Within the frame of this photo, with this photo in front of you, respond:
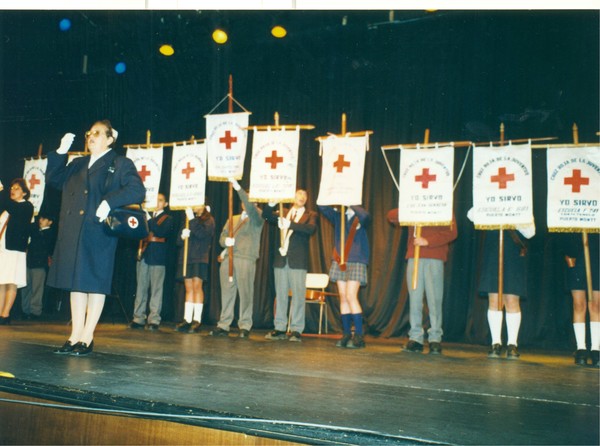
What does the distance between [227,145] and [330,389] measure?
12.8 ft

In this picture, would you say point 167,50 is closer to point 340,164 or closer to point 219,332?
point 340,164

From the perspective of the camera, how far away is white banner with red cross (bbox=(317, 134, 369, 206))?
5723 mm

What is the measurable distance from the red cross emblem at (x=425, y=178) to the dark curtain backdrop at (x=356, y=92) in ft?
2.70

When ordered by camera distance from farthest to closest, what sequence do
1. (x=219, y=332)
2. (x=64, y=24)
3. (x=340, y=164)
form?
(x=64, y=24), (x=219, y=332), (x=340, y=164)

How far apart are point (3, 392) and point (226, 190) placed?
18.9 ft

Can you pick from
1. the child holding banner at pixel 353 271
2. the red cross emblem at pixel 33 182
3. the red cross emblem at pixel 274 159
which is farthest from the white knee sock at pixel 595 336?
the red cross emblem at pixel 33 182

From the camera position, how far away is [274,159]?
6105 millimetres

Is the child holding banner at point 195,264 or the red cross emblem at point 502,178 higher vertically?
the red cross emblem at point 502,178

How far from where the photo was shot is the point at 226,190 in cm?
839

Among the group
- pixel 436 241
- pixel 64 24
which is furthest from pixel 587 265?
pixel 64 24

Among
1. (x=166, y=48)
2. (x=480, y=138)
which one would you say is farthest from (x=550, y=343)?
(x=166, y=48)

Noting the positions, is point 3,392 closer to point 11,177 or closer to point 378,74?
point 378,74

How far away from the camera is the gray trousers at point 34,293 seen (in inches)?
312

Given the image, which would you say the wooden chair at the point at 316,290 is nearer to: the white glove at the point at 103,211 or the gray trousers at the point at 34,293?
the white glove at the point at 103,211
